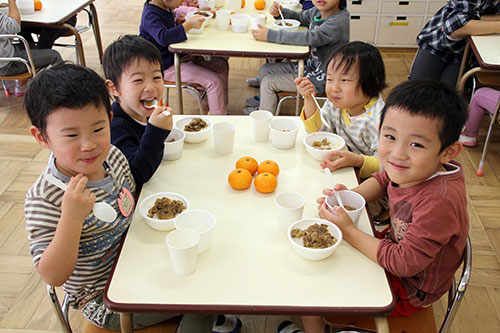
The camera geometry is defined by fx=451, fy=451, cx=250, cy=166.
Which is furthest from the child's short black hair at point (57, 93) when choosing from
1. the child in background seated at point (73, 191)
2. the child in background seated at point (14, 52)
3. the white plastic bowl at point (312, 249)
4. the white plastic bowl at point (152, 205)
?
the child in background seated at point (14, 52)

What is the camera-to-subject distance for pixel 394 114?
1202 millimetres

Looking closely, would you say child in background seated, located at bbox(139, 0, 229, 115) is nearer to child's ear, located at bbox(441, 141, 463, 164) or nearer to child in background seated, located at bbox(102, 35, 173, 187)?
child in background seated, located at bbox(102, 35, 173, 187)

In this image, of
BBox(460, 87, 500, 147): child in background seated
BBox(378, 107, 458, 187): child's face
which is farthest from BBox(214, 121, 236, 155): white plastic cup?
BBox(460, 87, 500, 147): child in background seated

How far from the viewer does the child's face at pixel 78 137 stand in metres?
1.10

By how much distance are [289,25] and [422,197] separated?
189cm

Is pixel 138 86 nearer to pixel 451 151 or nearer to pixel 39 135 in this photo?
pixel 39 135

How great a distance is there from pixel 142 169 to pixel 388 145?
2.41ft

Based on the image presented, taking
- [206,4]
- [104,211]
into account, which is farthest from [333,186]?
[206,4]

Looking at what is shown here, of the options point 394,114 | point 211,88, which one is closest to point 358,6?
point 211,88

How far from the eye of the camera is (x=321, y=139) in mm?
1668

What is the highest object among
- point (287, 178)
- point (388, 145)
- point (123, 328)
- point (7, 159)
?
point (388, 145)

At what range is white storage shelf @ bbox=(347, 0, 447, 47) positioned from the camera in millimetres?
4348

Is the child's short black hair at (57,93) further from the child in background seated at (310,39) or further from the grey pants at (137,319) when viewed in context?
the child in background seated at (310,39)

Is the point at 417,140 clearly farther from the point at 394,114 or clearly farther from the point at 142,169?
the point at 142,169
